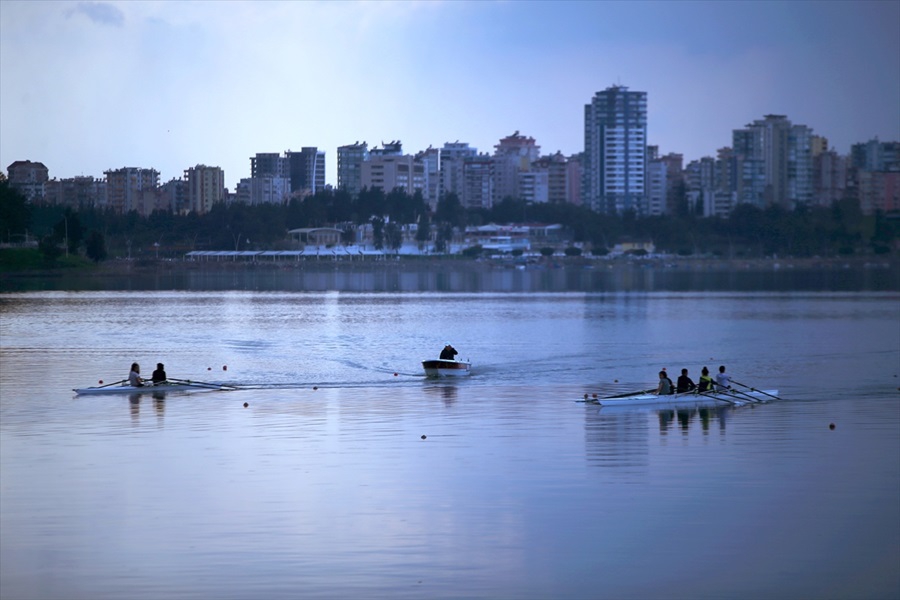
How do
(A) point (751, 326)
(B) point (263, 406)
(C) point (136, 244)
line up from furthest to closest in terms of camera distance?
(C) point (136, 244) → (A) point (751, 326) → (B) point (263, 406)

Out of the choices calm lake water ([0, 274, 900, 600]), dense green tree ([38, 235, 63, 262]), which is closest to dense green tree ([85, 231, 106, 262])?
dense green tree ([38, 235, 63, 262])

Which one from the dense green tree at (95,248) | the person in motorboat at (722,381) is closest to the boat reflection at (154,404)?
the person in motorboat at (722,381)

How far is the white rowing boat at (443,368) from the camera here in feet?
112

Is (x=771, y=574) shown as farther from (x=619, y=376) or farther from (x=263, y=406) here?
(x=619, y=376)

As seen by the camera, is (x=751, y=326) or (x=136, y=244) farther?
(x=136, y=244)

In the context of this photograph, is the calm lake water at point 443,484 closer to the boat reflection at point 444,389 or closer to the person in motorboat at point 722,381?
the boat reflection at point 444,389

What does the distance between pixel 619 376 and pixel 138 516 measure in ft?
73.4

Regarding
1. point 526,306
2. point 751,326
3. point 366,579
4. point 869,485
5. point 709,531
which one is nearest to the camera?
point 366,579

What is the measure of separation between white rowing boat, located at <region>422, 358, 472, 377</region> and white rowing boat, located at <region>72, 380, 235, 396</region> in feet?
19.5

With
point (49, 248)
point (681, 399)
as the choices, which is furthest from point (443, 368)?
point (49, 248)

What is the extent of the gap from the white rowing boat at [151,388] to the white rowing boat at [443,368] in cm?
595

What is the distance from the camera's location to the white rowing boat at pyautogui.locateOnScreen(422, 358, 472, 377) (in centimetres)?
3416

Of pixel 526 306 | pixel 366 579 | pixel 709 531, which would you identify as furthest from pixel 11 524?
pixel 526 306

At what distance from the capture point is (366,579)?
527 inches
